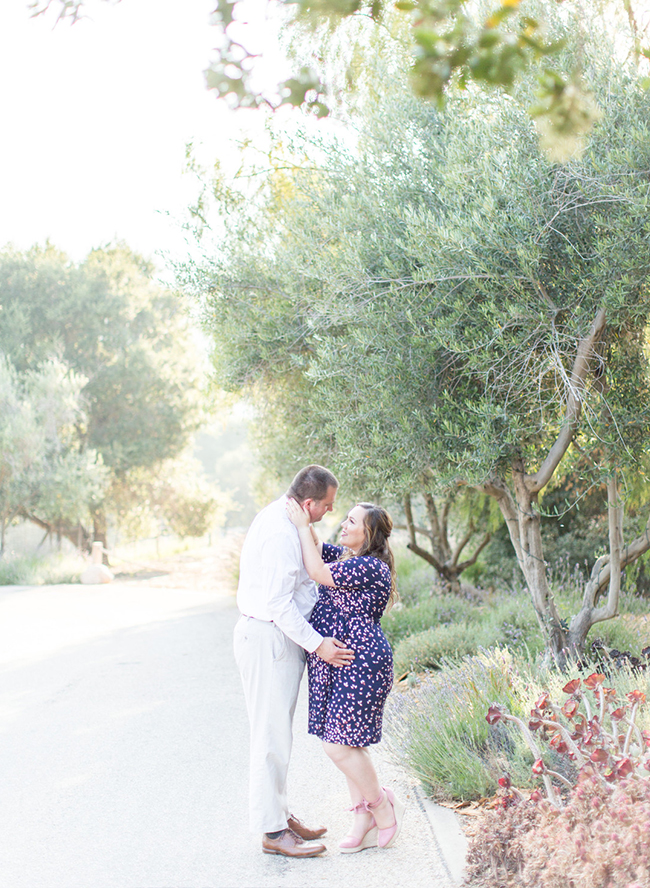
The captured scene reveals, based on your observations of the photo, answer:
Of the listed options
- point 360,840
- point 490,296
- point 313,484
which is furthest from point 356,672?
point 490,296

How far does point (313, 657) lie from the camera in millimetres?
3770

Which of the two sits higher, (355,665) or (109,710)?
(355,665)

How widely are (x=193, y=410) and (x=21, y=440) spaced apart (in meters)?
5.92

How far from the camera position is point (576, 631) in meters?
6.14

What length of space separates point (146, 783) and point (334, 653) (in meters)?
1.87

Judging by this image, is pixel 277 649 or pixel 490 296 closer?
pixel 277 649

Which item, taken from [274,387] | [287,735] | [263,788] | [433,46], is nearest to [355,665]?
[287,735]

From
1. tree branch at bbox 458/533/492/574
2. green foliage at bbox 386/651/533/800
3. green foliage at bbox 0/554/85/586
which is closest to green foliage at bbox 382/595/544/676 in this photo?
green foliage at bbox 386/651/533/800

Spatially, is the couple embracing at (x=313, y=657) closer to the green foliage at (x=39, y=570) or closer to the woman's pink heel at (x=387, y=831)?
the woman's pink heel at (x=387, y=831)

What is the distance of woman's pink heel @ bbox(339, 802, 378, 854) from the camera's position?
362 centimetres

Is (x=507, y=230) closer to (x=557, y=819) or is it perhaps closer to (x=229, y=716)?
(x=557, y=819)

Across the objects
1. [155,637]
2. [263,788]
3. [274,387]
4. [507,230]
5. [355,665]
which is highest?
[507,230]

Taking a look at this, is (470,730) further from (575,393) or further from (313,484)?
(575,393)

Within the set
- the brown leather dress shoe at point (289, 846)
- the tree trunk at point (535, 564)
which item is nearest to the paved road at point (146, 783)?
the brown leather dress shoe at point (289, 846)
